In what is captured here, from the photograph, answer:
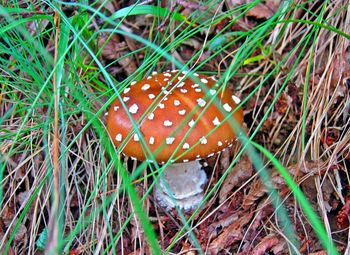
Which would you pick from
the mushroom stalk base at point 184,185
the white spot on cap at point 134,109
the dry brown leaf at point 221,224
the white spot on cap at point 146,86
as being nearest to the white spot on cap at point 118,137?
the white spot on cap at point 134,109

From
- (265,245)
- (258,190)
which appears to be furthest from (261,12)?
(265,245)

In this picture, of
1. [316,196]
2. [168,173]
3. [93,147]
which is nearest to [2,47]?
[93,147]

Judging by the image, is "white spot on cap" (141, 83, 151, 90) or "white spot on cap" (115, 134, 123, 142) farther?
"white spot on cap" (141, 83, 151, 90)

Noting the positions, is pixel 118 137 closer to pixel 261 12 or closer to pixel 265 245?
pixel 265 245

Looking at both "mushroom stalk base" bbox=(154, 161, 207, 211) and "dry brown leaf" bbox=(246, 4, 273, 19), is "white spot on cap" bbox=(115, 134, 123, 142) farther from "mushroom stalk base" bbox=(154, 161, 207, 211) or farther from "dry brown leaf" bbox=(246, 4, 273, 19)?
"dry brown leaf" bbox=(246, 4, 273, 19)

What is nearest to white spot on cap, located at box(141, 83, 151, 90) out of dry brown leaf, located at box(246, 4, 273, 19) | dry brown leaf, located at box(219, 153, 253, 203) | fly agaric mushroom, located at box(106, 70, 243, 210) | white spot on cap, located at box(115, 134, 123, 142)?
fly agaric mushroom, located at box(106, 70, 243, 210)

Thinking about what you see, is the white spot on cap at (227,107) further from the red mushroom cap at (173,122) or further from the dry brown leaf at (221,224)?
the dry brown leaf at (221,224)
